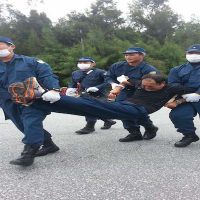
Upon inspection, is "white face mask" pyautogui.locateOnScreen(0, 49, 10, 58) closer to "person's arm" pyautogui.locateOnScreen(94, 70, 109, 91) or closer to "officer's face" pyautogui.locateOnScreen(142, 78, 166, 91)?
"officer's face" pyautogui.locateOnScreen(142, 78, 166, 91)

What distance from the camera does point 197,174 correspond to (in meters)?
3.95

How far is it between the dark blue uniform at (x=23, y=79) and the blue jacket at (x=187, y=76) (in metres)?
1.88

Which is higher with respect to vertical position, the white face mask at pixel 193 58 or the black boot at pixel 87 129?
the white face mask at pixel 193 58

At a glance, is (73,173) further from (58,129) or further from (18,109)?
(58,129)

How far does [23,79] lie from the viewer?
4.60m

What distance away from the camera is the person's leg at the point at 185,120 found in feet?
17.8

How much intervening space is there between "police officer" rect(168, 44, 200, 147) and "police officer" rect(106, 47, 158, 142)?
1.54 feet

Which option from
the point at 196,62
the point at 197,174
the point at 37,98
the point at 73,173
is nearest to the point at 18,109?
the point at 37,98

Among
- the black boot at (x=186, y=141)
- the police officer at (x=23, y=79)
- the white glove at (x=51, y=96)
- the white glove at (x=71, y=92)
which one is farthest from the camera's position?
the white glove at (x=71, y=92)

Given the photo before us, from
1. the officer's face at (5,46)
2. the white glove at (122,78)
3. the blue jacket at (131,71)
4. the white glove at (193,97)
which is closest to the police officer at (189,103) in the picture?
the white glove at (193,97)

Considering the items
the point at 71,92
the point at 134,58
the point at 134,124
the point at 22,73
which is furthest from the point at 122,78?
the point at 22,73

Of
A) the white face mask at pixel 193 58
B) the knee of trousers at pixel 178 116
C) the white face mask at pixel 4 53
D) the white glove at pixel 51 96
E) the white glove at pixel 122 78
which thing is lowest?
the knee of trousers at pixel 178 116

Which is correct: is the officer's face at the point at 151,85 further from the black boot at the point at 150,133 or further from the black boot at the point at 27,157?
the black boot at the point at 27,157

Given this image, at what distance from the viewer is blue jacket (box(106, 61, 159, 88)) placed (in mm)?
5937
